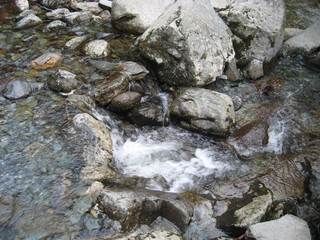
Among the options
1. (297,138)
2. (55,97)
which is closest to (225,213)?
(297,138)

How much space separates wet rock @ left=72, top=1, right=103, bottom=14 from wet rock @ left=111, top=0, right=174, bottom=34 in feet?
3.35

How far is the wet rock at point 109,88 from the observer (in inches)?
235

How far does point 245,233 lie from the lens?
3986 mm

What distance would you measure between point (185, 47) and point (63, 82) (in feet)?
7.25

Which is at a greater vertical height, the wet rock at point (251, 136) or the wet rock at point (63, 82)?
the wet rock at point (63, 82)

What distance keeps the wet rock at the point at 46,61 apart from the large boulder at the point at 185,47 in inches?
65.7

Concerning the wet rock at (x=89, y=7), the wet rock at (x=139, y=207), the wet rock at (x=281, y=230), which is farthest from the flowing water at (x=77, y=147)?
the wet rock at (x=89, y=7)

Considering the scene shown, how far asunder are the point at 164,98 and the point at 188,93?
0.51 m

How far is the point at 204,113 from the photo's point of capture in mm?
5777

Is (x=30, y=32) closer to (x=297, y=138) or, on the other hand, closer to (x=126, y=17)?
(x=126, y=17)

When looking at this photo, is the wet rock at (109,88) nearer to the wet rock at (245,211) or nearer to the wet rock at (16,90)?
the wet rock at (16,90)

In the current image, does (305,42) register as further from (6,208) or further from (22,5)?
(6,208)

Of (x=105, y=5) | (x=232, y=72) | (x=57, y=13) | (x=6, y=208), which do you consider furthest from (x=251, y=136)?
(x=57, y=13)

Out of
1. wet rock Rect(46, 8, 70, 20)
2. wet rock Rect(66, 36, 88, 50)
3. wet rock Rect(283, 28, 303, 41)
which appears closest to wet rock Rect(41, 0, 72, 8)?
wet rock Rect(46, 8, 70, 20)
